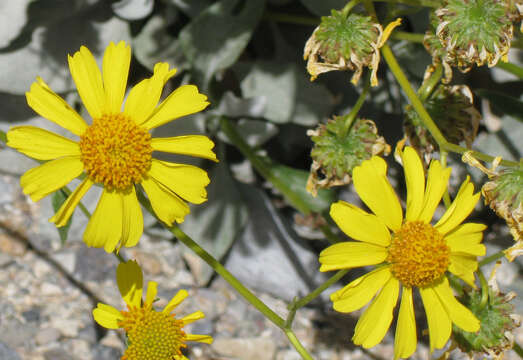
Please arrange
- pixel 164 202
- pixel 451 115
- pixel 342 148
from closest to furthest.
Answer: pixel 164 202 → pixel 342 148 → pixel 451 115

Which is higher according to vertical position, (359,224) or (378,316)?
(359,224)

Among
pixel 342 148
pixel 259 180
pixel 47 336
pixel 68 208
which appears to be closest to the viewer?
pixel 68 208

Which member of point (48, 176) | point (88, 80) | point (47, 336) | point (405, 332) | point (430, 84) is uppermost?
point (88, 80)

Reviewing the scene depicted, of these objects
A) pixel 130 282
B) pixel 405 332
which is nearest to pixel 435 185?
pixel 405 332

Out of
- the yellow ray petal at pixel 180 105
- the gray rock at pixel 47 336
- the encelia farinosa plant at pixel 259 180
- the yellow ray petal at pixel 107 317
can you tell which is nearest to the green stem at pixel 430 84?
the encelia farinosa plant at pixel 259 180

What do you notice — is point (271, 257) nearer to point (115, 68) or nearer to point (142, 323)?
point (142, 323)

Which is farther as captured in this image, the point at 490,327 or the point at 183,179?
the point at 490,327
